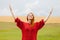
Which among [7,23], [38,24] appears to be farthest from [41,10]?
[38,24]

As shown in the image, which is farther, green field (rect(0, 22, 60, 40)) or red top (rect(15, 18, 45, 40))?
green field (rect(0, 22, 60, 40))

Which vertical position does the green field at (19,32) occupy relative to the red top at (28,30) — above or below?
below

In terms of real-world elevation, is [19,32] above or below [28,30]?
below

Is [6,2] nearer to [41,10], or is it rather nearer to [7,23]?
[7,23]

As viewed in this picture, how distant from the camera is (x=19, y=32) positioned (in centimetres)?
224

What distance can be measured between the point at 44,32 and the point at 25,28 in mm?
644

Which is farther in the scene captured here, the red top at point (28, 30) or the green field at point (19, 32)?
Result: the green field at point (19, 32)

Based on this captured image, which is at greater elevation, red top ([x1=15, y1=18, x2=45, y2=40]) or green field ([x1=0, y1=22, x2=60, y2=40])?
red top ([x1=15, y1=18, x2=45, y2=40])

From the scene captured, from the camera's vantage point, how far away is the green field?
2242 millimetres

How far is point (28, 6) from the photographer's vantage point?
87.3 inches

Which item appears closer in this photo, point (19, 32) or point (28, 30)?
point (28, 30)

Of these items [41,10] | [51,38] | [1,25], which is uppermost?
[41,10]

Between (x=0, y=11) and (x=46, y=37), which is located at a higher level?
(x=0, y=11)

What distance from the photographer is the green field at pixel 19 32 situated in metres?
2.24
